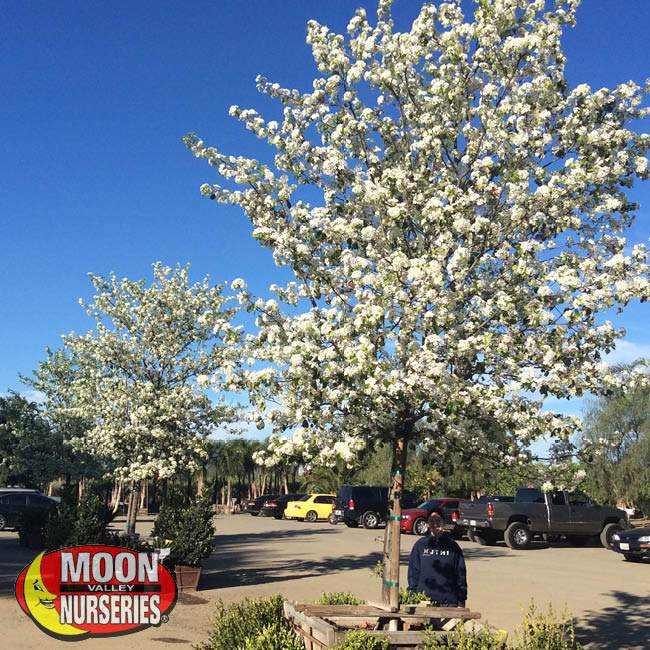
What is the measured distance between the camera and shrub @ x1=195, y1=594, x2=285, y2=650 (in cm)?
623

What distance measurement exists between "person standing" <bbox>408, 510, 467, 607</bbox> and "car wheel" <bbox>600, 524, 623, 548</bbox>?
1874cm

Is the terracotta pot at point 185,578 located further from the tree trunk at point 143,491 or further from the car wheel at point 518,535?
the car wheel at point 518,535

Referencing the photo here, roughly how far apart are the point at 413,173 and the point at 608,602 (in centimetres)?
962

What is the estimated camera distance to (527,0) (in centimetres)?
754

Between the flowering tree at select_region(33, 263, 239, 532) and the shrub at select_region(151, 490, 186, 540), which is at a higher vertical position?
the flowering tree at select_region(33, 263, 239, 532)

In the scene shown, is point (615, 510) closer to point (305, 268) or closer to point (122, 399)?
point (122, 399)

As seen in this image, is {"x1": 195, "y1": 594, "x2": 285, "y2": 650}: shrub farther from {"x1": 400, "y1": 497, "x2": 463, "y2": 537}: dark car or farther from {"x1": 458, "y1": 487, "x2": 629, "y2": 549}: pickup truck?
{"x1": 400, "y1": 497, "x2": 463, "y2": 537}: dark car

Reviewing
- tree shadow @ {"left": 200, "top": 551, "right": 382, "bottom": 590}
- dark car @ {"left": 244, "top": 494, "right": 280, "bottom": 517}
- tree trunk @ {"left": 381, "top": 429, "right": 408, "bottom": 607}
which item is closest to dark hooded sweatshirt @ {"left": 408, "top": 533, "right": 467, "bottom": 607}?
tree trunk @ {"left": 381, "top": 429, "right": 408, "bottom": 607}

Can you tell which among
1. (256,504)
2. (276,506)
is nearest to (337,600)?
(276,506)

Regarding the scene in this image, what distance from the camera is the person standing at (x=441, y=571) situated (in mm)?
7293

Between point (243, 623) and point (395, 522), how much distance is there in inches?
71.5

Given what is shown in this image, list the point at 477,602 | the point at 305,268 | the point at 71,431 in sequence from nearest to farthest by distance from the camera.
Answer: the point at 305,268
the point at 477,602
the point at 71,431

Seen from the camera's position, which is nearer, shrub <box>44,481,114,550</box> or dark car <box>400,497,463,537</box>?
shrub <box>44,481,114,550</box>

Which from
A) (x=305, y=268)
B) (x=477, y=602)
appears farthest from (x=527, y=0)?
(x=477, y=602)
